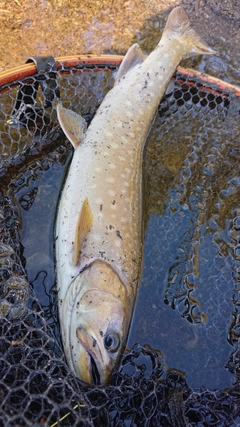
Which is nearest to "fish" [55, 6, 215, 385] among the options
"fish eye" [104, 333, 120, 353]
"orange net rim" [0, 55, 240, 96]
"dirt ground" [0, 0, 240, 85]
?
"fish eye" [104, 333, 120, 353]

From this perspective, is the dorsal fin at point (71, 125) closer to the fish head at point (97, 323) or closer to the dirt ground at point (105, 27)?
the fish head at point (97, 323)

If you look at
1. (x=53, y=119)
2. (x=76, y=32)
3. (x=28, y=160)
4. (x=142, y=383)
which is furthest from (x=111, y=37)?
(x=142, y=383)

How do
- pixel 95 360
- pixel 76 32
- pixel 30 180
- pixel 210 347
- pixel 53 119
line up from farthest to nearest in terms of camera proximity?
1. pixel 76 32
2. pixel 53 119
3. pixel 30 180
4. pixel 210 347
5. pixel 95 360

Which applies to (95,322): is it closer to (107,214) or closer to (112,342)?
(112,342)

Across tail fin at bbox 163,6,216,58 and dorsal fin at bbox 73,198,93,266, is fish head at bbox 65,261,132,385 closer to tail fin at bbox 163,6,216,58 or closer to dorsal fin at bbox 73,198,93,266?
dorsal fin at bbox 73,198,93,266


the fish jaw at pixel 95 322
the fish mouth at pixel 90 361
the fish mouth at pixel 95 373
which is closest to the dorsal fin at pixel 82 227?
the fish jaw at pixel 95 322

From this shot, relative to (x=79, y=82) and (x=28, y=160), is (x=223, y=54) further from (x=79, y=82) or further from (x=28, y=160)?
(x=28, y=160)

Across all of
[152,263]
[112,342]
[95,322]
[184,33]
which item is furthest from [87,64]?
[112,342]
